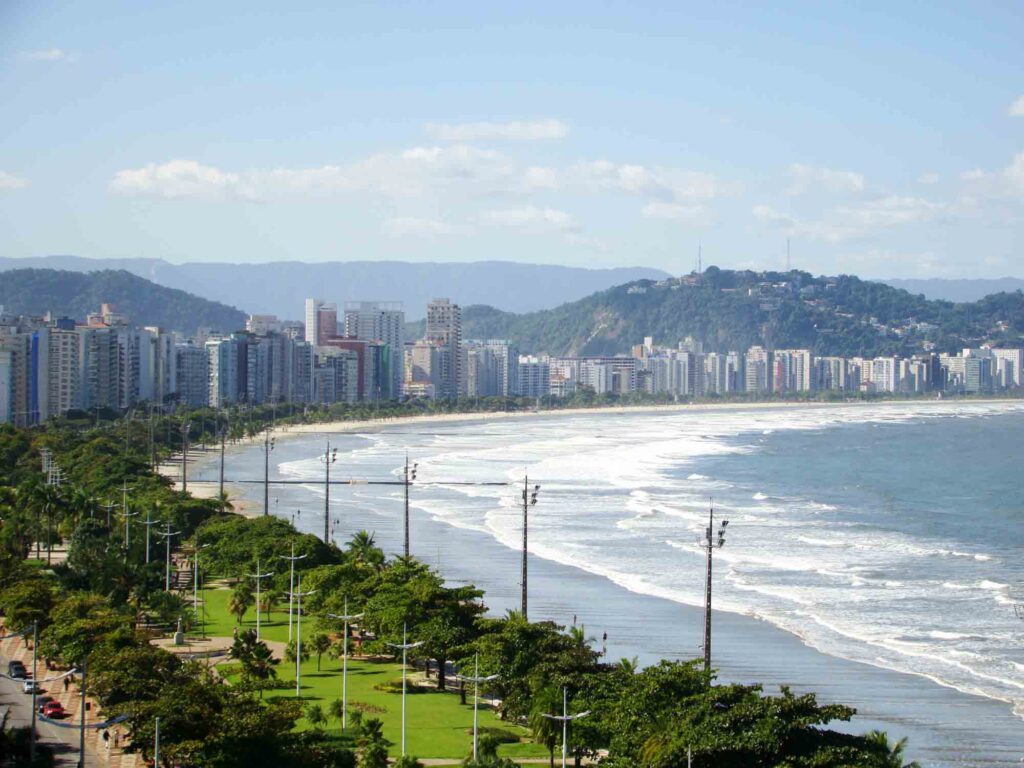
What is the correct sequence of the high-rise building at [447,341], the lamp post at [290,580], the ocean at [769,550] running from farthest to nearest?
the high-rise building at [447,341]
the lamp post at [290,580]
the ocean at [769,550]

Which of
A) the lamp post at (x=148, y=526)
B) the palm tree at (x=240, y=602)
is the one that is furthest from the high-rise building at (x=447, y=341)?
the palm tree at (x=240, y=602)

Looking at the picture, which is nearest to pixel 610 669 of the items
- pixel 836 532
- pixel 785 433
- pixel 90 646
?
pixel 90 646

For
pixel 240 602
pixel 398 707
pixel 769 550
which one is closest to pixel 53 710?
pixel 398 707

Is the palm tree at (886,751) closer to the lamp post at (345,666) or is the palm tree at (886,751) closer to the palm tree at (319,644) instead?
the lamp post at (345,666)

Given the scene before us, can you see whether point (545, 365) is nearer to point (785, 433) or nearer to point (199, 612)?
point (785, 433)

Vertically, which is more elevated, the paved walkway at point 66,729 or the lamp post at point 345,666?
the lamp post at point 345,666

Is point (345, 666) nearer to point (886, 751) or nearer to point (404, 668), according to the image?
point (404, 668)
